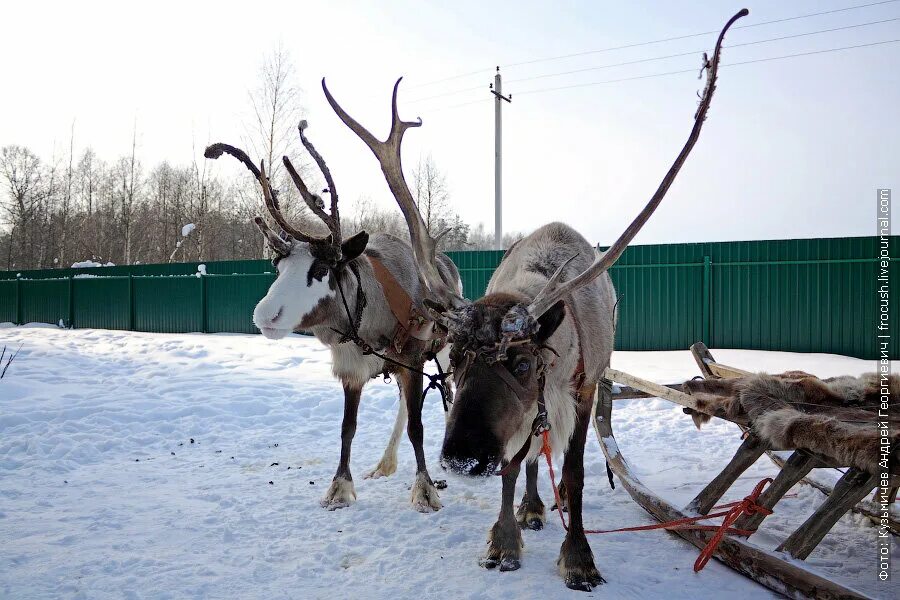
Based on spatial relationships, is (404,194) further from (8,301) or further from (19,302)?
(8,301)

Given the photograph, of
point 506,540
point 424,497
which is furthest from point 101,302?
point 506,540

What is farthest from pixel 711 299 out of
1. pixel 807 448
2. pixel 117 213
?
pixel 117 213

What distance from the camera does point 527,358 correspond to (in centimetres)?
254

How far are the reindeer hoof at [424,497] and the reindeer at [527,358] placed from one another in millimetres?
681

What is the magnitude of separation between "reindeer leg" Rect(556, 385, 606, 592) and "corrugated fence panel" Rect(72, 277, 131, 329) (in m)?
19.2

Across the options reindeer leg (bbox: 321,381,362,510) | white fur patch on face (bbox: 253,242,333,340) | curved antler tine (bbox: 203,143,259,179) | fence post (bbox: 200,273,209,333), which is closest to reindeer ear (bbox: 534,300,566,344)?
white fur patch on face (bbox: 253,242,333,340)

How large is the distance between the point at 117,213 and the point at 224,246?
8.69 metres

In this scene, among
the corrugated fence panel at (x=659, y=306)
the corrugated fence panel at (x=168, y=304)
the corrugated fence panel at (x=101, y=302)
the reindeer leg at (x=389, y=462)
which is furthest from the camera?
the corrugated fence panel at (x=101, y=302)

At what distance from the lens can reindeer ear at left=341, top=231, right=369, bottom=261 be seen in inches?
161

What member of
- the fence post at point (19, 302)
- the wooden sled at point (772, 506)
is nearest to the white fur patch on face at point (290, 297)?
the wooden sled at point (772, 506)

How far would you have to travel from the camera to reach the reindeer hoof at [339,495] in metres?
4.06

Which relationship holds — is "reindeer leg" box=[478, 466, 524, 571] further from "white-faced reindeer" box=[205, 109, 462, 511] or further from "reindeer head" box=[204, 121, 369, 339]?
"reindeer head" box=[204, 121, 369, 339]

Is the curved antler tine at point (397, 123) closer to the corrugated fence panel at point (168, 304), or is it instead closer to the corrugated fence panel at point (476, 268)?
the corrugated fence panel at point (476, 268)

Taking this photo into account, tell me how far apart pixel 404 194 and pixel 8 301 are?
83.5 ft
